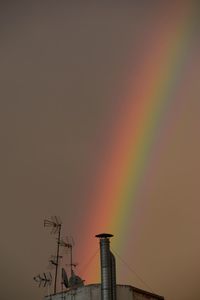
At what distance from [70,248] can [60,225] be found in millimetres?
4711

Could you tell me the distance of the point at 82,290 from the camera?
6925cm

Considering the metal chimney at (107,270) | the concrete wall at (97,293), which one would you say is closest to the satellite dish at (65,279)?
the concrete wall at (97,293)

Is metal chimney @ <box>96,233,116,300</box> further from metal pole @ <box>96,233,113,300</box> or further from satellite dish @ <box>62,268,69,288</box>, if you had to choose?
satellite dish @ <box>62,268,69,288</box>

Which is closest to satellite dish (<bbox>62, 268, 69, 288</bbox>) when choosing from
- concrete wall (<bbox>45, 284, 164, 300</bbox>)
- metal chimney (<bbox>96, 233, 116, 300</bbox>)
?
concrete wall (<bbox>45, 284, 164, 300</bbox>)

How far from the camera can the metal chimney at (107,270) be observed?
65.5 meters

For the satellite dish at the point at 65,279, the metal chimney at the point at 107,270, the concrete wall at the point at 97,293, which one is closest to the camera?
the metal chimney at the point at 107,270

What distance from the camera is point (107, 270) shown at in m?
67.0

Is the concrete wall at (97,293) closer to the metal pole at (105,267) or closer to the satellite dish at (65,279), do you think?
the metal pole at (105,267)

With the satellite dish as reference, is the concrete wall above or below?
below

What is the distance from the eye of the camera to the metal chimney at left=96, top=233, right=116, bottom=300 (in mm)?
65500

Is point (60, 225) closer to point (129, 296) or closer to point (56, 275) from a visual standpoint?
point (56, 275)

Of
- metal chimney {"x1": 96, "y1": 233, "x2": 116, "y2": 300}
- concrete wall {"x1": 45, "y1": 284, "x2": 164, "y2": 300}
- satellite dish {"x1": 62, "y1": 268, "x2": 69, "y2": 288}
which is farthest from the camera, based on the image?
satellite dish {"x1": 62, "y1": 268, "x2": 69, "y2": 288}

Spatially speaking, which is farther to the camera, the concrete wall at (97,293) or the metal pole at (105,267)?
the concrete wall at (97,293)

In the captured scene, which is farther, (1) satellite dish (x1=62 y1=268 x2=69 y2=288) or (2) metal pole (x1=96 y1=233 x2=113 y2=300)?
(1) satellite dish (x1=62 y1=268 x2=69 y2=288)
